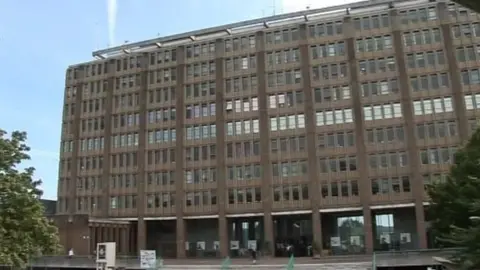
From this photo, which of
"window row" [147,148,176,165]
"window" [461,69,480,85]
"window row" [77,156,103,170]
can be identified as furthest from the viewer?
"window row" [77,156,103,170]

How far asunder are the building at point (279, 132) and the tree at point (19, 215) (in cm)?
4170

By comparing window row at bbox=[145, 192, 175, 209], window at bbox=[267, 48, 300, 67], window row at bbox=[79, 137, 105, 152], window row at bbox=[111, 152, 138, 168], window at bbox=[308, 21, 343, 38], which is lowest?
window row at bbox=[145, 192, 175, 209]

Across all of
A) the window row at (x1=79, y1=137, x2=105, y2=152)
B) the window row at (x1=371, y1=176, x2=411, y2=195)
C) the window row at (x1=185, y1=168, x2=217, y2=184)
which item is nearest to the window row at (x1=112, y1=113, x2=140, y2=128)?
the window row at (x1=79, y1=137, x2=105, y2=152)

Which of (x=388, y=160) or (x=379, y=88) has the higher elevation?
(x=379, y=88)

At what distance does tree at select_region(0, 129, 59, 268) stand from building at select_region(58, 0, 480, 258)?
41695 millimetres

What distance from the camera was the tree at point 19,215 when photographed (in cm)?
2255

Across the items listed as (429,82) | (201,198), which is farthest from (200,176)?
Answer: (429,82)

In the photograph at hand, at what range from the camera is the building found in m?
64.3

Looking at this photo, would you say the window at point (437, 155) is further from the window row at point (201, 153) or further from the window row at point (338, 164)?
the window row at point (201, 153)

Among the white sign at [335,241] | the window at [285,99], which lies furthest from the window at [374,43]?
the white sign at [335,241]

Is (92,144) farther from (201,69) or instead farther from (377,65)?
(377,65)

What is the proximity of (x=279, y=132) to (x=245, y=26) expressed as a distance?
56.0 feet

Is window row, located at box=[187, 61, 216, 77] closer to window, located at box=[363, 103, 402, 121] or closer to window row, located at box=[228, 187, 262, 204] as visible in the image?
window row, located at box=[228, 187, 262, 204]

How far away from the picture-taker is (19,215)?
2327cm
